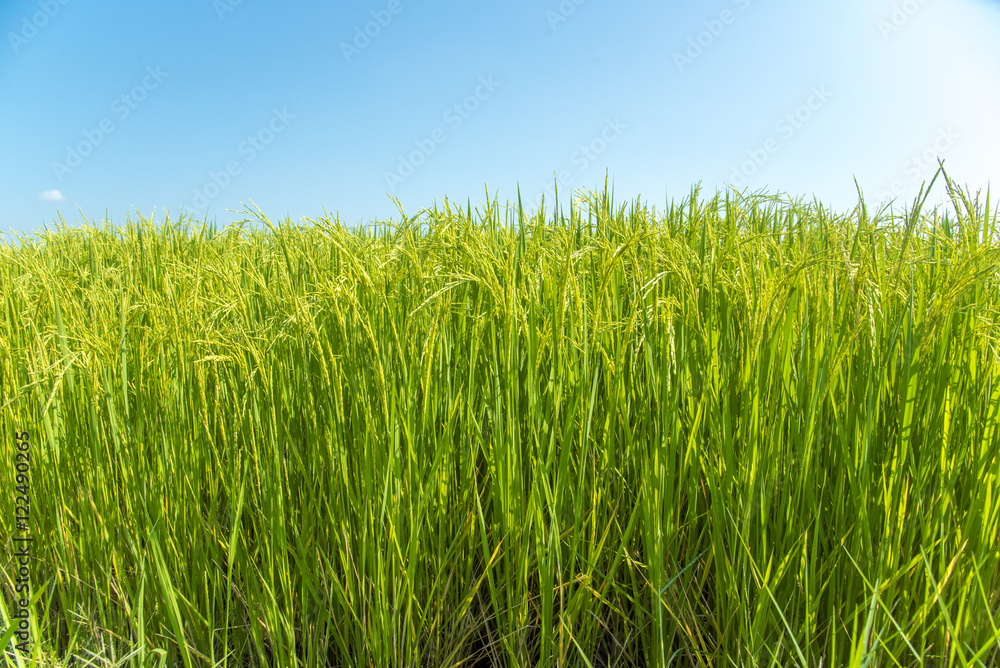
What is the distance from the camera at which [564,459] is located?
1.25m

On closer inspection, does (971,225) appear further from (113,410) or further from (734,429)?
(113,410)

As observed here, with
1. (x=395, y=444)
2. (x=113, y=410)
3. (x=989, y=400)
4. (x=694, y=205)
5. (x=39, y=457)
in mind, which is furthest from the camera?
(x=694, y=205)

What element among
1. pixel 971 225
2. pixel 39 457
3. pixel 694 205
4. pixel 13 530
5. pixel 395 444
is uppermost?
pixel 694 205

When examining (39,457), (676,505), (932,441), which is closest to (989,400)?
(932,441)

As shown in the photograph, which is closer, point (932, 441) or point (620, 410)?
point (932, 441)

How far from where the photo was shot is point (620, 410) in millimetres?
1428

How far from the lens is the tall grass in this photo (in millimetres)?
1220

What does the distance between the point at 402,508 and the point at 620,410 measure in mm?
603

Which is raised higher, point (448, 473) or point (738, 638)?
point (448, 473)

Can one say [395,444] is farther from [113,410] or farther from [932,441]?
[932,441]

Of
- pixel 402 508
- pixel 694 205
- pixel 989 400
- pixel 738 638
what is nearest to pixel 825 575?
pixel 738 638

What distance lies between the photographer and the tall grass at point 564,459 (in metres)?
1.22

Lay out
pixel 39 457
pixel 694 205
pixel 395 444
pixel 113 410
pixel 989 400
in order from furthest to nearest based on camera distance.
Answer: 1. pixel 694 205
2. pixel 39 457
3. pixel 113 410
4. pixel 989 400
5. pixel 395 444

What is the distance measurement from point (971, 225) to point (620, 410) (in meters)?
0.95
